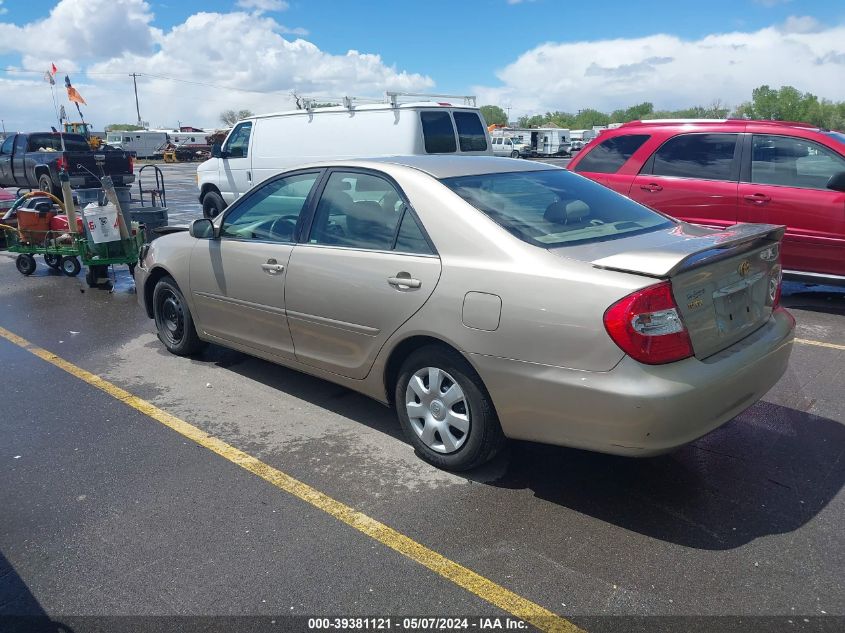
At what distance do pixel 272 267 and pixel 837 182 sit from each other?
17.2 feet

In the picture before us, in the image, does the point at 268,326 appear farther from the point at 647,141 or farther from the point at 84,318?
the point at 647,141

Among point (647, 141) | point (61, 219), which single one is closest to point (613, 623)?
point (647, 141)

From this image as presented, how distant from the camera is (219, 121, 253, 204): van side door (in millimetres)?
13555

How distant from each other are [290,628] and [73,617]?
835mm

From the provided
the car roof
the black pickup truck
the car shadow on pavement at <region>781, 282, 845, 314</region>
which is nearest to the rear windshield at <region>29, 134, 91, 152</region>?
the black pickup truck

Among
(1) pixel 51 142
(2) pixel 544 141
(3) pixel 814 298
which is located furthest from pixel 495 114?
(3) pixel 814 298

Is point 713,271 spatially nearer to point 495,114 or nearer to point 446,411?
point 446,411

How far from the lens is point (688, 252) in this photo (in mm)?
3084

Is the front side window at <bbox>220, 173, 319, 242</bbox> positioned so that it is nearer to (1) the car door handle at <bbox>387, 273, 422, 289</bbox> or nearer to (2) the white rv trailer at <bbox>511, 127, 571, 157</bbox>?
(1) the car door handle at <bbox>387, 273, 422, 289</bbox>

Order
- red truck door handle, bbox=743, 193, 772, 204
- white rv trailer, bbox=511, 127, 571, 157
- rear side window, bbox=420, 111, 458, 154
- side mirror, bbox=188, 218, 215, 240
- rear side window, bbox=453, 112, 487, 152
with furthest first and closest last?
white rv trailer, bbox=511, 127, 571, 157 → rear side window, bbox=453, 112, 487, 152 → rear side window, bbox=420, 111, 458, 154 → red truck door handle, bbox=743, 193, 772, 204 → side mirror, bbox=188, 218, 215, 240

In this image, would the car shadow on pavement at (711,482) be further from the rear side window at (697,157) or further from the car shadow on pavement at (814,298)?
the rear side window at (697,157)

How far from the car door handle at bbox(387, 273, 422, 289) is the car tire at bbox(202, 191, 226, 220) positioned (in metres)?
11.5

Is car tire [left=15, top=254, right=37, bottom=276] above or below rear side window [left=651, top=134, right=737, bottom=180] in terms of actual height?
below

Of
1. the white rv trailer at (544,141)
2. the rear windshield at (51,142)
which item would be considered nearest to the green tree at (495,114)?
the white rv trailer at (544,141)
